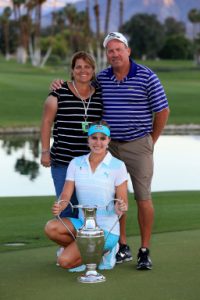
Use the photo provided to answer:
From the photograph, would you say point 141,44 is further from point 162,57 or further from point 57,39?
point 57,39

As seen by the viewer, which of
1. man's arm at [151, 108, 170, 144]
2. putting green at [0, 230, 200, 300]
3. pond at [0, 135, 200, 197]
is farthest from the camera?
pond at [0, 135, 200, 197]

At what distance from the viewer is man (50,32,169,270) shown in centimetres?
732

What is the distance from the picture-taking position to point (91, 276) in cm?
654

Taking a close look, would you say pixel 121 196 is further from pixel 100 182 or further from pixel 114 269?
pixel 114 269

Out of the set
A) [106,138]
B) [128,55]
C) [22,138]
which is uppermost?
[128,55]

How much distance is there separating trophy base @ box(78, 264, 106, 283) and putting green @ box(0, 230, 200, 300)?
0.19 ft

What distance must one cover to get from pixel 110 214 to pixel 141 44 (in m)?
132

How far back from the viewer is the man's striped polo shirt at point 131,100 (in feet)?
24.0

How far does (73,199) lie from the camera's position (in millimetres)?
7312

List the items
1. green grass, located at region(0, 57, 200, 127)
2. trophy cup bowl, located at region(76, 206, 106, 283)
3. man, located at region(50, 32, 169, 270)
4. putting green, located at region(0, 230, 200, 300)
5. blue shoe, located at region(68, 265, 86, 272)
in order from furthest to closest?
green grass, located at region(0, 57, 200, 127) < man, located at region(50, 32, 169, 270) < blue shoe, located at region(68, 265, 86, 272) < trophy cup bowl, located at region(76, 206, 106, 283) < putting green, located at region(0, 230, 200, 300)

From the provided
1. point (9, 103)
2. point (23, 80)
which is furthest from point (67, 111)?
point (23, 80)

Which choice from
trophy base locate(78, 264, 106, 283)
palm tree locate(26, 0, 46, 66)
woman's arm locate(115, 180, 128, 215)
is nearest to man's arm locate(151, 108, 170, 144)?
woman's arm locate(115, 180, 128, 215)

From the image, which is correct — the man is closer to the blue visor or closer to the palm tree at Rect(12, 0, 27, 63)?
the blue visor

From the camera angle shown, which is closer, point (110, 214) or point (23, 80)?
point (110, 214)
